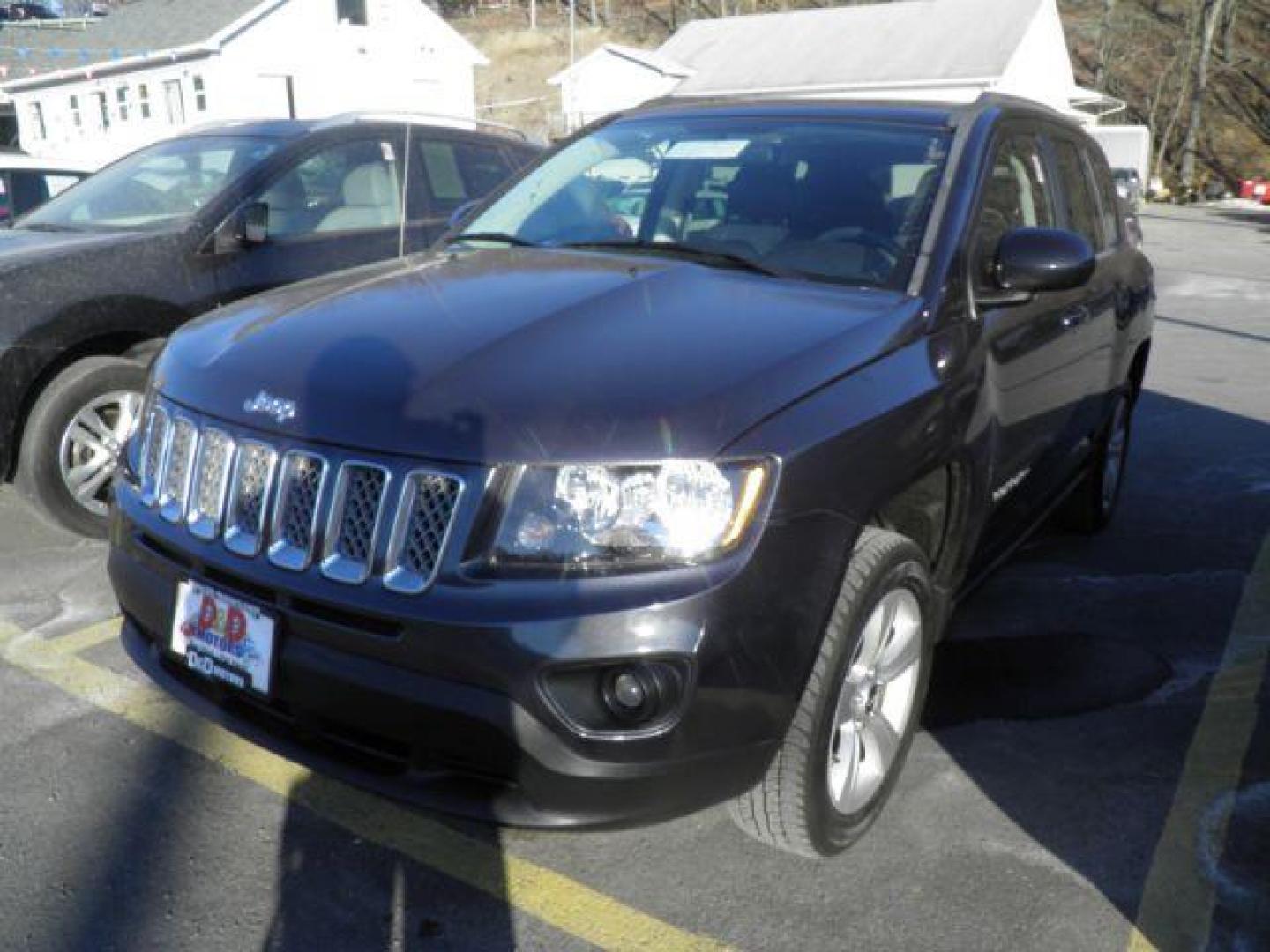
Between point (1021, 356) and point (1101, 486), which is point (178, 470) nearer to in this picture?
point (1021, 356)

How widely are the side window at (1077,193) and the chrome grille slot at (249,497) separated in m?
Answer: 3.09

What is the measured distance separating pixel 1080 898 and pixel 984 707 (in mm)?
968

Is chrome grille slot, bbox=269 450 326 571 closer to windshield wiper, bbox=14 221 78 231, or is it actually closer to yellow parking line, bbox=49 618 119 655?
yellow parking line, bbox=49 618 119 655

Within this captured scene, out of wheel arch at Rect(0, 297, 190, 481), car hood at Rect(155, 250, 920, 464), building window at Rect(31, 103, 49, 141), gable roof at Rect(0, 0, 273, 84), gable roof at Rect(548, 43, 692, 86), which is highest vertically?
car hood at Rect(155, 250, 920, 464)

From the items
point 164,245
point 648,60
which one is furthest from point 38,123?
point 164,245

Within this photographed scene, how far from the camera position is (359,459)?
2.32 metres

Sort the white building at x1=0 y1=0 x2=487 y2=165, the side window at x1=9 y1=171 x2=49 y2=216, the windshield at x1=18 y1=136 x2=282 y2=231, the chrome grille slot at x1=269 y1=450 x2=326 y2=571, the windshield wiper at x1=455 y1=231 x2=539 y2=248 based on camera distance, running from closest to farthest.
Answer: the chrome grille slot at x1=269 y1=450 x2=326 y2=571 < the windshield wiper at x1=455 y1=231 x2=539 y2=248 < the windshield at x1=18 y1=136 x2=282 y2=231 < the side window at x1=9 y1=171 x2=49 y2=216 < the white building at x1=0 y1=0 x2=487 y2=165

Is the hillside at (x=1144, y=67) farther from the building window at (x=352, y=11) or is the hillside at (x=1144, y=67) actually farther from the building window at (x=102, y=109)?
the building window at (x=102, y=109)

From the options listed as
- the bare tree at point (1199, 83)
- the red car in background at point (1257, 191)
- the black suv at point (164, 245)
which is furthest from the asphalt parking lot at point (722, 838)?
the bare tree at point (1199, 83)

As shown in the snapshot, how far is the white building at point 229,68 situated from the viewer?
31531 millimetres

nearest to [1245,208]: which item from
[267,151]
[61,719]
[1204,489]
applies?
[1204,489]

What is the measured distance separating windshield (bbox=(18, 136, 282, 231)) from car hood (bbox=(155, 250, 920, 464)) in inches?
101

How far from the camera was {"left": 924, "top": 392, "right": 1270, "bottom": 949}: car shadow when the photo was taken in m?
2.85

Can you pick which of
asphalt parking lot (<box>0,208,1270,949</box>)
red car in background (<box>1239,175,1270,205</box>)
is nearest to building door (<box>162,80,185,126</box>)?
red car in background (<box>1239,175,1270,205</box>)
